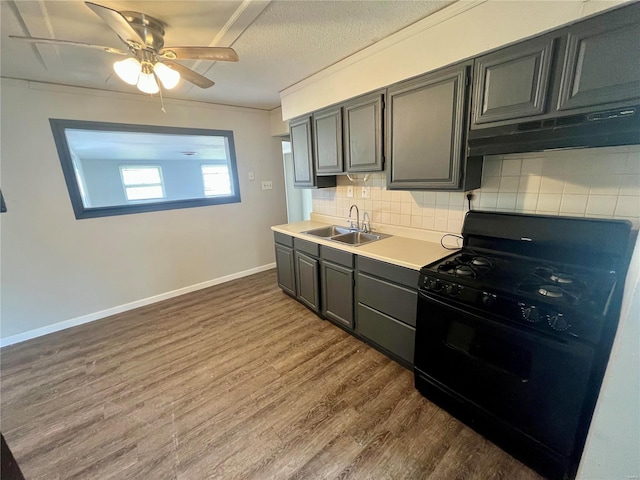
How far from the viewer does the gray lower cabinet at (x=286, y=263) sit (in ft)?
9.88

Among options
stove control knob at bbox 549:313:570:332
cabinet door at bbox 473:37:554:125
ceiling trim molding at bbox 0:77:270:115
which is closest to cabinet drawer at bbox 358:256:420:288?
stove control knob at bbox 549:313:570:332

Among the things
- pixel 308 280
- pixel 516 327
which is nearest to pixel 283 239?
pixel 308 280

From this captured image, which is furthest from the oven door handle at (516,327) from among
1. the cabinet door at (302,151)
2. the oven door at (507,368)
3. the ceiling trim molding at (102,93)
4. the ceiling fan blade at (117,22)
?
the ceiling trim molding at (102,93)

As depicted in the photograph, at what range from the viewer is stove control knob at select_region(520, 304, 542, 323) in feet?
3.94

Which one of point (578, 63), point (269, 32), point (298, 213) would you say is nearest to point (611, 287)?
point (578, 63)

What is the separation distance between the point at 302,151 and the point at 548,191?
218cm

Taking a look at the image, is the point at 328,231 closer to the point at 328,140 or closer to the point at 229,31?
the point at 328,140

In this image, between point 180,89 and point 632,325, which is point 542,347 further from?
point 180,89

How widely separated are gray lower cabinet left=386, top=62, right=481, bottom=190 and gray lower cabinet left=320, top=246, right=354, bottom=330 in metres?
0.79

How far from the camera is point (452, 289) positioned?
1474 millimetres

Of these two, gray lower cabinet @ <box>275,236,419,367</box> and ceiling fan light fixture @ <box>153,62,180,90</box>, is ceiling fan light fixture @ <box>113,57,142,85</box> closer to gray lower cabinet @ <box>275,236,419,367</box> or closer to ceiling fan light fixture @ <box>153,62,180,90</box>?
ceiling fan light fixture @ <box>153,62,180,90</box>

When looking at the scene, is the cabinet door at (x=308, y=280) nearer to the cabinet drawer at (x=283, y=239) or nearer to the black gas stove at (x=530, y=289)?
the cabinet drawer at (x=283, y=239)

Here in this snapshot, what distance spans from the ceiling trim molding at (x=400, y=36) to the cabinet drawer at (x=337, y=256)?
158cm

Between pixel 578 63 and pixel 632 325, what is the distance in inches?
50.4
